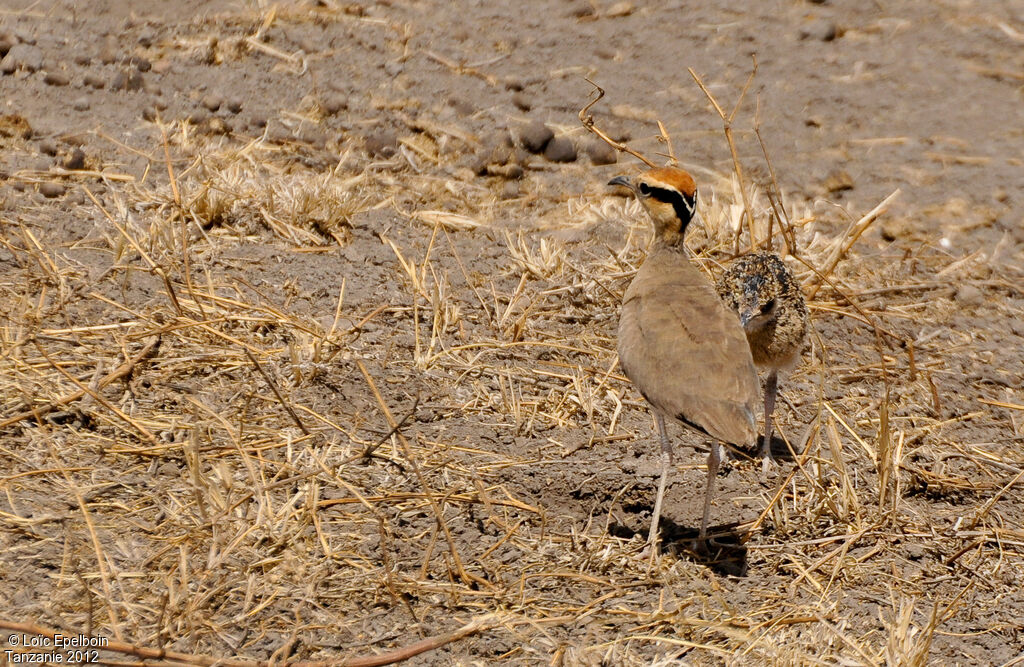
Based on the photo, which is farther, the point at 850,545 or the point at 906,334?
the point at 906,334

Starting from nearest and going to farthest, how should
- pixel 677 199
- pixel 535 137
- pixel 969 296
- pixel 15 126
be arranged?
pixel 677 199
pixel 969 296
pixel 15 126
pixel 535 137

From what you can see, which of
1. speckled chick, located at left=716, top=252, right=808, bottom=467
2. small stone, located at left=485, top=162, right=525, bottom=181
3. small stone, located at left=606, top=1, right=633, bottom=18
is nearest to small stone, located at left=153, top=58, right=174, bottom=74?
small stone, located at left=485, top=162, right=525, bottom=181

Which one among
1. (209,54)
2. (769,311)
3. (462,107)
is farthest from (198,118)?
(769,311)

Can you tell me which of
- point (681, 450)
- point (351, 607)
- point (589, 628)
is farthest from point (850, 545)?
point (351, 607)

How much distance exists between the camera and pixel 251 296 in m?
5.29

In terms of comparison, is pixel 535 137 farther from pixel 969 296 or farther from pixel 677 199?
pixel 969 296

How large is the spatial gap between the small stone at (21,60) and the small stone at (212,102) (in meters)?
1.01

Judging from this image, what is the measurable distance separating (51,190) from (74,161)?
308 millimetres

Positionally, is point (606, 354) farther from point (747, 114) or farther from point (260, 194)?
point (747, 114)

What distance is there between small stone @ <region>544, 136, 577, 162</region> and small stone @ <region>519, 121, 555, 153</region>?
0.04 metres

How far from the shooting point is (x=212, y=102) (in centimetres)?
691

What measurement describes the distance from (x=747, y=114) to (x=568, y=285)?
2690 mm

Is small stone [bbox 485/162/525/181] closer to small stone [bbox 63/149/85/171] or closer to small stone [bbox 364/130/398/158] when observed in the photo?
small stone [bbox 364/130/398/158]

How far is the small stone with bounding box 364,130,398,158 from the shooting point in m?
6.81
